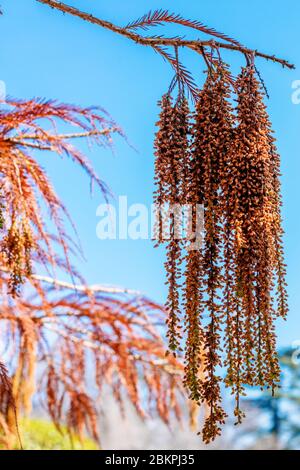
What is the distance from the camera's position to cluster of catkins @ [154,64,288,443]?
46.1 inches

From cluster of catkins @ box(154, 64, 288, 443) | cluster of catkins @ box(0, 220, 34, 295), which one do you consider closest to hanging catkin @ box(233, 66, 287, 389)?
cluster of catkins @ box(154, 64, 288, 443)

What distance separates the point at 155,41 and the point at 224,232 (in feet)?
1.66

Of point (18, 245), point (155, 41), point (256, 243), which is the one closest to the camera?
point (256, 243)

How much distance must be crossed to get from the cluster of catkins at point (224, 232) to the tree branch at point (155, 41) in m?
0.06

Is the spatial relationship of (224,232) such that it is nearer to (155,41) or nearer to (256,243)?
(256,243)

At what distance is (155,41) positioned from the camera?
1.46 m

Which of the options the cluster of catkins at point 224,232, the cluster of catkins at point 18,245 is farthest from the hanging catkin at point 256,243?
the cluster of catkins at point 18,245

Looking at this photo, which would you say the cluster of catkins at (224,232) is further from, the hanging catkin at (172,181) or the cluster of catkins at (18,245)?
the cluster of catkins at (18,245)

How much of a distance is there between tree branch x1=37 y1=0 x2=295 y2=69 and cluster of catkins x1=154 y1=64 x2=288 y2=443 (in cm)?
6

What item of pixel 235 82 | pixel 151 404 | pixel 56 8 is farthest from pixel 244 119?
pixel 151 404

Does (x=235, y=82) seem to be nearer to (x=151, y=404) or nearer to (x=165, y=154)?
(x=165, y=154)

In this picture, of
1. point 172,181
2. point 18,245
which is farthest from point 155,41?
point 18,245

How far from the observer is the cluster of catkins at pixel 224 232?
117cm

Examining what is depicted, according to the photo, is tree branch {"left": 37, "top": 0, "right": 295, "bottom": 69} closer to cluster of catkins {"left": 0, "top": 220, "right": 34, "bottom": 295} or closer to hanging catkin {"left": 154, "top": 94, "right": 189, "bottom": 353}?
hanging catkin {"left": 154, "top": 94, "right": 189, "bottom": 353}
